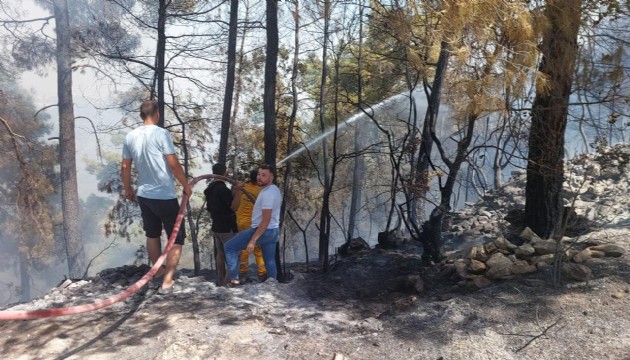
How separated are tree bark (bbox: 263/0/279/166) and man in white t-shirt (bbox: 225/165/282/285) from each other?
2016 mm

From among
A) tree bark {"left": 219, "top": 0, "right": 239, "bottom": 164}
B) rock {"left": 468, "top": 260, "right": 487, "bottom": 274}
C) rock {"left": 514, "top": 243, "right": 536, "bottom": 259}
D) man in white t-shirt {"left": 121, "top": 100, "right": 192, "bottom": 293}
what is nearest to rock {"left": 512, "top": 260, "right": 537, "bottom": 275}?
rock {"left": 514, "top": 243, "right": 536, "bottom": 259}

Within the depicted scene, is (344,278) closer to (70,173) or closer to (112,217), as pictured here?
(70,173)

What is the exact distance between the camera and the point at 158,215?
4.32m

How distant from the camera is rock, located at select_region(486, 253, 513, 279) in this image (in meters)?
4.23

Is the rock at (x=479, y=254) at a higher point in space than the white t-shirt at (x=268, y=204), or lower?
lower

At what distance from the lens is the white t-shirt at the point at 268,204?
4.72 metres

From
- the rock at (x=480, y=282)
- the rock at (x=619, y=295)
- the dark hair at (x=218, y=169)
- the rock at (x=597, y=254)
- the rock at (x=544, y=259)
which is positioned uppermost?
the dark hair at (x=218, y=169)

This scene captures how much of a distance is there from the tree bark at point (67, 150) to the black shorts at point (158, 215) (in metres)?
8.89

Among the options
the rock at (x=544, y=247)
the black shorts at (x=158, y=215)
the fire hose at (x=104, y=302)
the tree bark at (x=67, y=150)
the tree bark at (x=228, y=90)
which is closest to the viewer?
the fire hose at (x=104, y=302)

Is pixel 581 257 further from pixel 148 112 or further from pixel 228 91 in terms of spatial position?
pixel 228 91

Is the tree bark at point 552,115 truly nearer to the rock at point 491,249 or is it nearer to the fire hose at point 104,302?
the rock at point 491,249

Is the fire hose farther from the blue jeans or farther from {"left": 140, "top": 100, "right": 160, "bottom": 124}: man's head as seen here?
{"left": 140, "top": 100, "right": 160, "bottom": 124}: man's head

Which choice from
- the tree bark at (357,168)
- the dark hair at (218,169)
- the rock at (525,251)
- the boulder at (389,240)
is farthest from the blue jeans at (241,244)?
the boulder at (389,240)

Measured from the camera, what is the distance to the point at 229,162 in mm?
11930
